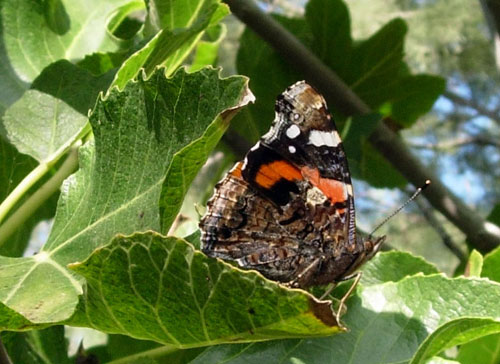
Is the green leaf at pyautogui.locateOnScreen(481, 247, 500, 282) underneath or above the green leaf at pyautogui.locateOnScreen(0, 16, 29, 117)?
underneath

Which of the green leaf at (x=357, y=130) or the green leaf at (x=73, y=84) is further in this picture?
the green leaf at (x=357, y=130)

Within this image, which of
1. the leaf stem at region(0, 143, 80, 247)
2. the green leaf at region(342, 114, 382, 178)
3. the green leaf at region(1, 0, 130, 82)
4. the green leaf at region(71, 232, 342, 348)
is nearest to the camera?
the green leaf at region(71, 232, 342, 348)

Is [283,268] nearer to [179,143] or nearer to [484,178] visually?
[179,143]

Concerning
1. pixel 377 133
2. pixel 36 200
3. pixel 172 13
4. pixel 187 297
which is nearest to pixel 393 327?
pixel 187 297

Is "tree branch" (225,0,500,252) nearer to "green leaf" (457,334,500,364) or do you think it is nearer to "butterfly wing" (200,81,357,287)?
"butterfly wing" (200,81,357,287)

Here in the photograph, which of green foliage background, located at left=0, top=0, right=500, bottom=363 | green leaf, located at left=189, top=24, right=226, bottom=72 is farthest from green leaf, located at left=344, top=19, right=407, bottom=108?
green foliage background, located at left=0, top=0, right=500, bottom=363

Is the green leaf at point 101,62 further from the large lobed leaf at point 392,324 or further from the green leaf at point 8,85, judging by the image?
the large lobed leaf at point 392,324

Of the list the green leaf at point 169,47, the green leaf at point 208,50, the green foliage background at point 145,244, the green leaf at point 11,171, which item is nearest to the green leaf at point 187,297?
the green foliage background at point 145,244

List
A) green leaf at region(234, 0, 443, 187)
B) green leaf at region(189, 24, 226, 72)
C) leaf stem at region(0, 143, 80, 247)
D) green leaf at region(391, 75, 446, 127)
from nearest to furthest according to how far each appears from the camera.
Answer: leaf stem at region(0, 143, 80, 247), green leaf at region(189, 24, 226, 72), green leaf at region(234, 0, 443, 187), green leaf at region(391, 75, 446, 127)
